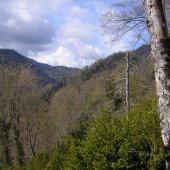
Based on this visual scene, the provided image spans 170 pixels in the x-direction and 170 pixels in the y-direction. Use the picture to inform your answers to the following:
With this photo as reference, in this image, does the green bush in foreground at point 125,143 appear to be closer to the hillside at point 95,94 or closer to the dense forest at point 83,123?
the dense forest at point 83,123

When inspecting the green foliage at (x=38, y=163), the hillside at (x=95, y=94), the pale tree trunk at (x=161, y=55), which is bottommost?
the green foliage at (x=38, y=163)

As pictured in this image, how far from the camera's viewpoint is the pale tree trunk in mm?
8195

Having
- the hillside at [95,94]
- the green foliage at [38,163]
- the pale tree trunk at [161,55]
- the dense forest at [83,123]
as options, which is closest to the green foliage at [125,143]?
the dense forest at [83,123]

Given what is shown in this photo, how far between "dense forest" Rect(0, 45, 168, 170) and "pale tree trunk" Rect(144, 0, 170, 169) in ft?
1.75

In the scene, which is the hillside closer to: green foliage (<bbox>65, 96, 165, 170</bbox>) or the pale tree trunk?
green foliage (<bbox>65, 96, 165, 170</bbox>)

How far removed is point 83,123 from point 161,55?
3945 millimetres

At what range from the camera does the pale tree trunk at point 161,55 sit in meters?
8.20

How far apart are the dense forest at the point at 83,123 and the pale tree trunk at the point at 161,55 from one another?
0.53 m

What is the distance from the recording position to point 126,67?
26.1 m

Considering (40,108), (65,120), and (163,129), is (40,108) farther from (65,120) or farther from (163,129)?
(163,129)

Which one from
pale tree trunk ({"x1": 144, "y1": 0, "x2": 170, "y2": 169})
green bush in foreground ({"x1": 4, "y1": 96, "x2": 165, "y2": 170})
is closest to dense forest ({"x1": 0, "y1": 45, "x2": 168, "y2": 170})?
green bush in foreground ({"x1": 4, "y1": 96, "x2": 165, "y2": 170})

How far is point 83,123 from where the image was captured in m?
11.5

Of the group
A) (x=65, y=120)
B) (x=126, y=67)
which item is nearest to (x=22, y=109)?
(x=65, y=120)

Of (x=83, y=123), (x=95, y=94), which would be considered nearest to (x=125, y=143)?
(x=83, y=123)
